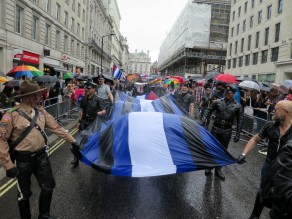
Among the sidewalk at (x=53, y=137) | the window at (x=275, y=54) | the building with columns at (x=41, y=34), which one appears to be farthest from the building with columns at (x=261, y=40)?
the sidewalk at (x=53, y=137)

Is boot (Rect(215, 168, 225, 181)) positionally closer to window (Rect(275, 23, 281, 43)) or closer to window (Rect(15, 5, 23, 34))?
window (Rect(15, 5, 23, 34))

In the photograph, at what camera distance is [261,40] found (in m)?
34.0

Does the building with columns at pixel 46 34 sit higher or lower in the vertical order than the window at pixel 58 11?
lower

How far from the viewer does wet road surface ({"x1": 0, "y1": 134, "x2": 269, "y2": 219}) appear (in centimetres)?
410

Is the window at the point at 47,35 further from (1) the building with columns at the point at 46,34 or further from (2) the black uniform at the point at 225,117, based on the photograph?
(2) the black uniform at the point at 225,117

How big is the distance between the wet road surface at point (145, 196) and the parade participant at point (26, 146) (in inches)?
24.7

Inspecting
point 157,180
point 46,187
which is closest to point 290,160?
point 46,187

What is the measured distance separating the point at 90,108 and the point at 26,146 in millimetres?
3315

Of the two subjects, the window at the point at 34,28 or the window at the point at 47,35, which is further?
the window at the point at 47,35

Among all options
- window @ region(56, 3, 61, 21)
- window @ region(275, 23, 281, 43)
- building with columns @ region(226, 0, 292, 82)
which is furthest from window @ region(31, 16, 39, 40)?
window @ region(275, 23, 281, 43)

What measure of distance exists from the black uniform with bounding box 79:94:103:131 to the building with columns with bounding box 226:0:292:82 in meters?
25.5

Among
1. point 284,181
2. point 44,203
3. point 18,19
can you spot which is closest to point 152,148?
point 44,203

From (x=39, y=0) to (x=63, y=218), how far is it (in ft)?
78.4

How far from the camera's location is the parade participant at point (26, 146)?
323 centimetres
